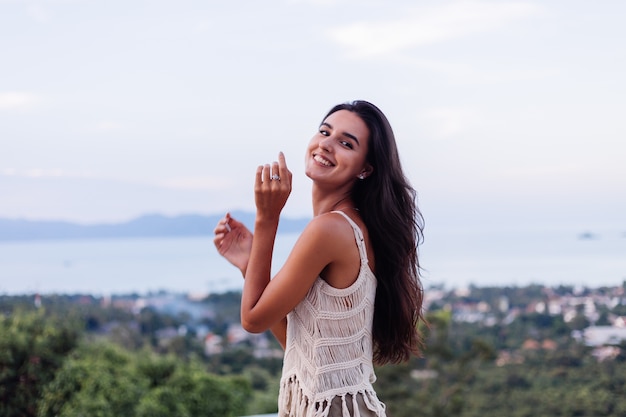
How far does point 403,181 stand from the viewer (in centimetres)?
181

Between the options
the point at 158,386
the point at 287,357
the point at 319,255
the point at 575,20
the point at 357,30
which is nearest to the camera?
the point at 319,255

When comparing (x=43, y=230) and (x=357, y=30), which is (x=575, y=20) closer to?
(x=357, y=30)

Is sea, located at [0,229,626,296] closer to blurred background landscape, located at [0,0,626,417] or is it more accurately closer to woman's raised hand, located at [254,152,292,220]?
blurred background landscape, located at [0,0,626,417]

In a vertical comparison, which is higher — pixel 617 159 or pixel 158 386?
pixel 617 159

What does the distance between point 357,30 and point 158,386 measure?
4001mm

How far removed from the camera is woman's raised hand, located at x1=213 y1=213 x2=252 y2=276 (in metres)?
1.93

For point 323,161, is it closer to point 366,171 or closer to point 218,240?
point 366,171

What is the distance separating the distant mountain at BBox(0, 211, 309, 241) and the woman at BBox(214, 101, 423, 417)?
708cm

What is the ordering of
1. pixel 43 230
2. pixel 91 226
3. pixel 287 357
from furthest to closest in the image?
pixel 91 226, pixel 43 230, pixel 287 357

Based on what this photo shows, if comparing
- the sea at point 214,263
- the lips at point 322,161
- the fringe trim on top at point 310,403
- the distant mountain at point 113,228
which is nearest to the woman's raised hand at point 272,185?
the lips at point 322,161

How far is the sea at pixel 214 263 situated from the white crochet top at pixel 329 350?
4.56m

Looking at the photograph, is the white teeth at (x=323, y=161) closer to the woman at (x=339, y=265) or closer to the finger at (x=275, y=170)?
the woman at (x=339, y=265)

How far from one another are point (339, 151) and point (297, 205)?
12.5ft

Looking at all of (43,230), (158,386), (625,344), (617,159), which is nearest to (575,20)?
(617,159)
